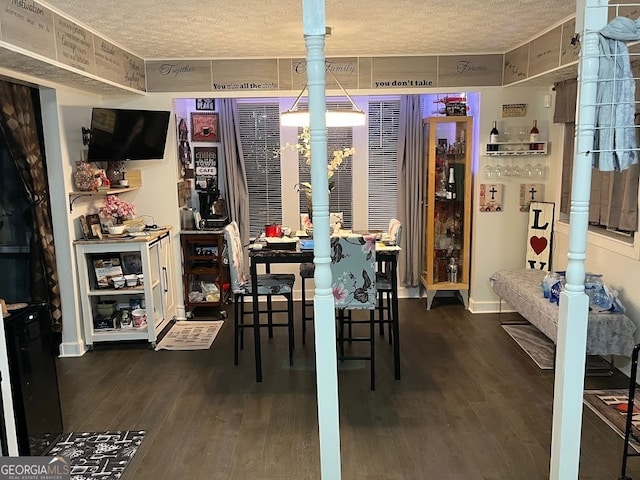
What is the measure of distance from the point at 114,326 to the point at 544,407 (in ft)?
11.2

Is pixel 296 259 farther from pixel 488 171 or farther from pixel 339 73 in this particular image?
pixel 488 171

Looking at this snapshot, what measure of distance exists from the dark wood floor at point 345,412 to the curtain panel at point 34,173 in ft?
2.04

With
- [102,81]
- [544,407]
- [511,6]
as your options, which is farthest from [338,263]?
[102,81]

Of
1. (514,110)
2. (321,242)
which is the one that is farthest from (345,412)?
(514,110)

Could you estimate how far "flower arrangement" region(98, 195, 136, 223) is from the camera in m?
4.48

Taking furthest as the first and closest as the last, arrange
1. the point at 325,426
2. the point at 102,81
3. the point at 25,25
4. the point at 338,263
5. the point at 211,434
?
the point at 102,81
the point at 338,263
the point at 211,434
the point at 25,25
the point at 325,426

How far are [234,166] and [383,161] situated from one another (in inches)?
64.4

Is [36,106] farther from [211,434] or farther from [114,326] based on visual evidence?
[211,434]

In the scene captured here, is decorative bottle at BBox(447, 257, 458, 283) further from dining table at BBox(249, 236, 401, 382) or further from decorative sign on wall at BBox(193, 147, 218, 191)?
decorative sign on wall at BBox(193, 147, 218, 191)

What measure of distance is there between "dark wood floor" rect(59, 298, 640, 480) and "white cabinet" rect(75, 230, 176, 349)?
17 cm

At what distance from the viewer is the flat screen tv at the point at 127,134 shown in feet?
14.1

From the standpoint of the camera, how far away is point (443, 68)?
487cm

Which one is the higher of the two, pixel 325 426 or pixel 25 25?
pixel 25 25

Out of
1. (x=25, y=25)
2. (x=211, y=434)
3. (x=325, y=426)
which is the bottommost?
(x=211, y=434)
